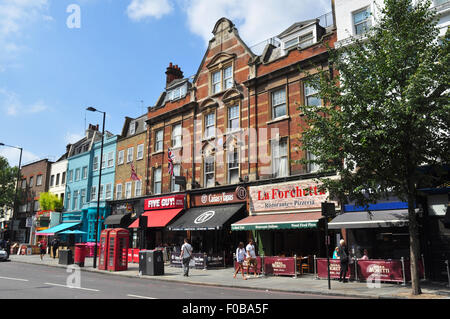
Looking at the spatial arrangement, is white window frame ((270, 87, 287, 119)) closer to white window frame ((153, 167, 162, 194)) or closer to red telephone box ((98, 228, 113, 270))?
white window frame ((153, 167, 162, 194))

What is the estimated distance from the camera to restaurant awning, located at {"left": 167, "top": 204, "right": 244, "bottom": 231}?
72.2 ft

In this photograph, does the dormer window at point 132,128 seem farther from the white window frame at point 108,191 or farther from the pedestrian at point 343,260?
the pedestrian at point 343,260

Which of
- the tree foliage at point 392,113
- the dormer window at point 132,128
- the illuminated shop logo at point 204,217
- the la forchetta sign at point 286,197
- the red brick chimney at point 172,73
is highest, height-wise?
the red brick chimney at point 172,73

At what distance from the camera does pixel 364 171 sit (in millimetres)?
13055

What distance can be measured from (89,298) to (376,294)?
8565 millimetres

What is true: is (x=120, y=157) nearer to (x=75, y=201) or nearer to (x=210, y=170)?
(x=75, y=201)

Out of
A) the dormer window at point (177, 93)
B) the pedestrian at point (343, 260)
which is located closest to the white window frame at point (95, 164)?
the dormer window at point (177, 93)

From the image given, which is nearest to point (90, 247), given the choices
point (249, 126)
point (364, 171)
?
point (249, 126)

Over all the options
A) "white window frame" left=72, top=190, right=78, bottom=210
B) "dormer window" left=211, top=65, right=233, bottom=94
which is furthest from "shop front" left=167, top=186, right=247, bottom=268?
"white window frame" left=72, top=190, right=78, bottom=210

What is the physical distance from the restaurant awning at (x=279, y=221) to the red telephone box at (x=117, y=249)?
613 centimetres

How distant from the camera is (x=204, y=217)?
23.6m

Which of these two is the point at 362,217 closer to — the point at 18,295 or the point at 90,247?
the point at 18,295

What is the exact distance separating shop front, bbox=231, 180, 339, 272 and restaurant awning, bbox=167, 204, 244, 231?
1.06 meters

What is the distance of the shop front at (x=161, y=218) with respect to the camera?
26375 mm
